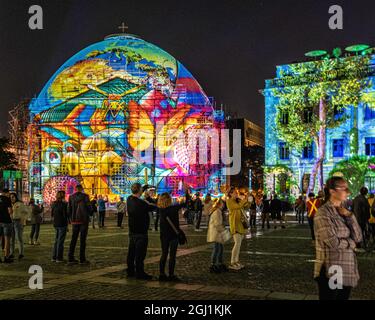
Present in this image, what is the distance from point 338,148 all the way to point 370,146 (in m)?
3.09

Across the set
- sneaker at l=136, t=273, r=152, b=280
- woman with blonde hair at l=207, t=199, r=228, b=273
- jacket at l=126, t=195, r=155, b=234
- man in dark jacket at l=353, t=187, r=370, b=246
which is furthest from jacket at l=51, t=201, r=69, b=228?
man in dark jacket at l=353, t=187, r=370, b=246

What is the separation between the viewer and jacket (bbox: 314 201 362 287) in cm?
545

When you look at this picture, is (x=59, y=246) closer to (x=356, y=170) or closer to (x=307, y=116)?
(x=356, y=170)

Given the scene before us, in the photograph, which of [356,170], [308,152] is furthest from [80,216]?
[308,152]

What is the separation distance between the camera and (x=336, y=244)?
17.9 ft

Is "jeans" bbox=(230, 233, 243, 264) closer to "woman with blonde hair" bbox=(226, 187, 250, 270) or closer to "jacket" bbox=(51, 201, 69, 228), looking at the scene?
"woman with blonde hair" bbox=(226, 187, 250, 270)

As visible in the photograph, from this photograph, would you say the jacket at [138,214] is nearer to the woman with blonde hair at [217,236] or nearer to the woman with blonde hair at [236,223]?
the woman with blonde hair at [217,236]

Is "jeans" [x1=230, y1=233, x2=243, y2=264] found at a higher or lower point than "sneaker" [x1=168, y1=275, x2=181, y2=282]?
higher

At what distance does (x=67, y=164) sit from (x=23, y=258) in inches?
1542

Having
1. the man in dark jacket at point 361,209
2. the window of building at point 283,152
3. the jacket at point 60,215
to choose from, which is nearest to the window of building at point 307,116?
the window of building at point 283,152

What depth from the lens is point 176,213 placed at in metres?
10.4

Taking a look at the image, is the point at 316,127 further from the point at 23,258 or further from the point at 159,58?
the point at 23,258

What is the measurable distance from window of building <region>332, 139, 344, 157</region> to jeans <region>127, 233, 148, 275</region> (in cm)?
4572
